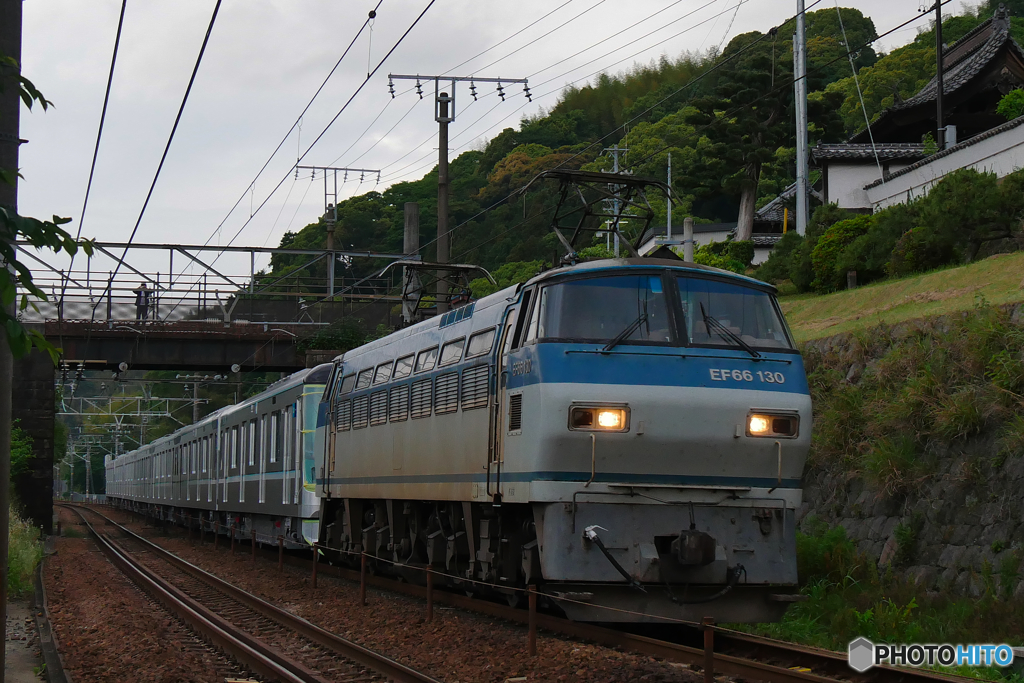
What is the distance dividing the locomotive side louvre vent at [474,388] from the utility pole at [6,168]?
4.84 meters

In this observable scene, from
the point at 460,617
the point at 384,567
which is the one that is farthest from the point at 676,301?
the point at 384,567

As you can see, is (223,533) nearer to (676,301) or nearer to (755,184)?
(676,301)

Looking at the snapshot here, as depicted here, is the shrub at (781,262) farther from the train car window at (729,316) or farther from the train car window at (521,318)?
the train car window at (521,318)

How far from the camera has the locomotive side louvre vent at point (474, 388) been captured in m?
11.7

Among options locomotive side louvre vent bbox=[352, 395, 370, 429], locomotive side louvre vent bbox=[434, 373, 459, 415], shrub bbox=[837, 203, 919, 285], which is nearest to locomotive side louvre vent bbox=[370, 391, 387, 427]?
locomotive side louvre vent bbox=[352, 395, 370, 429]

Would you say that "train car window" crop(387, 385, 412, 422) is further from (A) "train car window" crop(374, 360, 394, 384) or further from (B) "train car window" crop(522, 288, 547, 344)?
(B) "train car window" crop(522, 288, 547, 344)

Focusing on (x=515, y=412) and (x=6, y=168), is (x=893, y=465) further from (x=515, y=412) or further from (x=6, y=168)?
(x=6, y=168)

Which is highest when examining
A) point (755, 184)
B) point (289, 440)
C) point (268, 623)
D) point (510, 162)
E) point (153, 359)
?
point (510, 162)

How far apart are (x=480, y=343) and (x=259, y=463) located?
1313 centimetres

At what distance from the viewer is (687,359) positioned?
1028 centimetres

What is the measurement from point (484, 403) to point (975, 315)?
5.94 metres

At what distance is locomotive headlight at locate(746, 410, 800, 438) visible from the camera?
10.3 meters

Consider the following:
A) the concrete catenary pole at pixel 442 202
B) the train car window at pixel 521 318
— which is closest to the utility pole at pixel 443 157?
the concrete catenary pole at pixel 442 202

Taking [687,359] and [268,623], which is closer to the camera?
[687,359]
